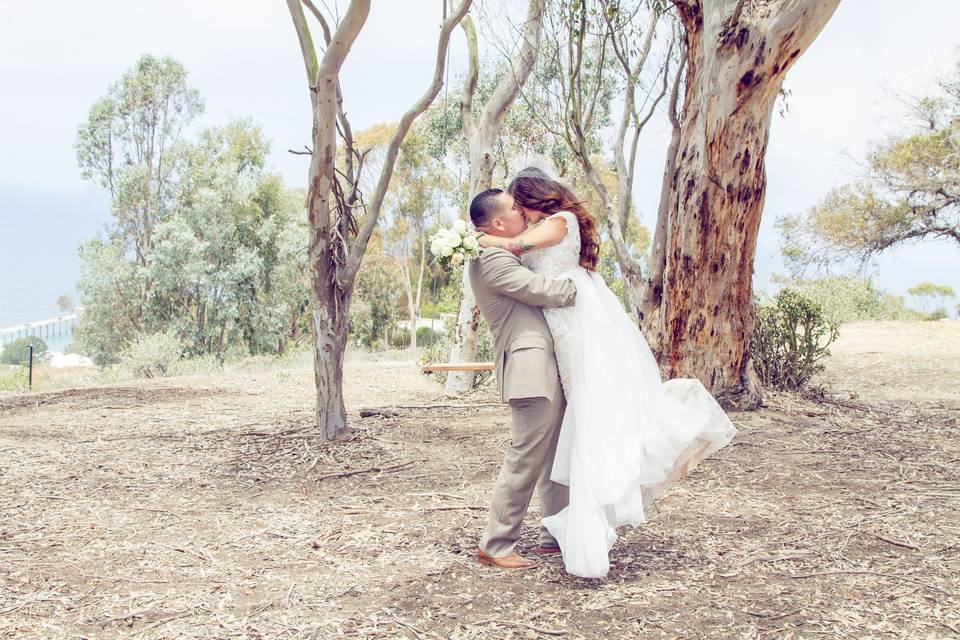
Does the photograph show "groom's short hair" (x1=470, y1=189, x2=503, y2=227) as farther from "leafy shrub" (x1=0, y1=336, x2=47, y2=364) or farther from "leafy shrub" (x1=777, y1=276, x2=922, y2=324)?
"leafy shrub" (x1=0, y1=336, x2=47, y2=364)

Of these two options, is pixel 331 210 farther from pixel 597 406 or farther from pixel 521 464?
pixel 597 406

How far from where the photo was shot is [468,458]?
6387 mm

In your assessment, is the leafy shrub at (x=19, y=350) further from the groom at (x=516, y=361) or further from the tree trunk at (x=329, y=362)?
the groom at (x=516, y=361)

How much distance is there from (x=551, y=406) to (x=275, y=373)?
32.0 feet

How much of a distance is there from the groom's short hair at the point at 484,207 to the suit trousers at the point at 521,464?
2.77 feet

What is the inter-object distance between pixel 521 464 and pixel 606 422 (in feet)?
1.51

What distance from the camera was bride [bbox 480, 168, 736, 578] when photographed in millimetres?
3590

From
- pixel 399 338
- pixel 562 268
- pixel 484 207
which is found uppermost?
pixel 484 207

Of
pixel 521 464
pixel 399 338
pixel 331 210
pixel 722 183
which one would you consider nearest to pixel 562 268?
pixel 521 464

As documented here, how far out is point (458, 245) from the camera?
12.3ft

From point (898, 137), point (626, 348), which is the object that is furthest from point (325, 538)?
point (898, 137)

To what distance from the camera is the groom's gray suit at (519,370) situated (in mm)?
3688

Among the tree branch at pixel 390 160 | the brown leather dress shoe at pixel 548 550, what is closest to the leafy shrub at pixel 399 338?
A: the tree branch at pixel 390 160

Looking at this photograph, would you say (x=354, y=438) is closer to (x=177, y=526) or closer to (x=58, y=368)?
(x=177, y=526)
